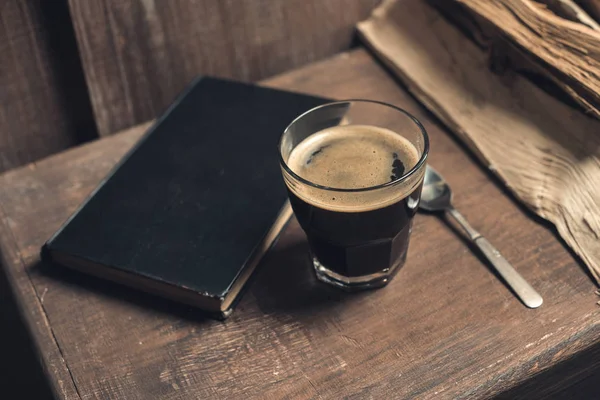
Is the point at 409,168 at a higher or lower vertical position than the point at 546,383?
higher

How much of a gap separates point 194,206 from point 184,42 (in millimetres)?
321

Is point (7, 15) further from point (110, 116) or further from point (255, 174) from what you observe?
point (255, 174)

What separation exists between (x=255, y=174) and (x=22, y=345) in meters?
0.70

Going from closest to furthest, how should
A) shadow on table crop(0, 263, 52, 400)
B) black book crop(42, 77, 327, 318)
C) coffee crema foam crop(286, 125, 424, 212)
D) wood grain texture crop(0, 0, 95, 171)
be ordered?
coffee crema foam crop(286, 125, 424, 212) → black book crop(42, 77, 327, 318) → wood grain texture crop(0, 0, 95, 171) → shadow on table crop(0, 263, 52, 400)

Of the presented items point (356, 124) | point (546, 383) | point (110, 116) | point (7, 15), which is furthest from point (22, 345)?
point (546, 383)

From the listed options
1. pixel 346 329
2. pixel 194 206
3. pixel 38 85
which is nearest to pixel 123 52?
pixel 38 85

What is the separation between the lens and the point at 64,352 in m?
0.75

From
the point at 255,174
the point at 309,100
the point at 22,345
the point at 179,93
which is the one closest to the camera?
the point at 255,174

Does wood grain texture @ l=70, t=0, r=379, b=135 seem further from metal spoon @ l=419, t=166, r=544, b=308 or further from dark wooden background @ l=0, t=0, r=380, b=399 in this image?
metal spoon @ l=419, t=166, r=544, b=308

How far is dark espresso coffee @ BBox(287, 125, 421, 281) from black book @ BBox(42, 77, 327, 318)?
100mm

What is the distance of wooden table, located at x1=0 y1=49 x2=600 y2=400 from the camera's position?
0.71m

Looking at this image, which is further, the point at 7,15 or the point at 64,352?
the point at 7,15

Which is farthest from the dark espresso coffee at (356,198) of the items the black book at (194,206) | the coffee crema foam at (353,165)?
the black book at (194,206)

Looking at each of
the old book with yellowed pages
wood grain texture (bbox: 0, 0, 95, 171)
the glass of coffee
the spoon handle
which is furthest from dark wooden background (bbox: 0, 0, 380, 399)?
the spoon handle
